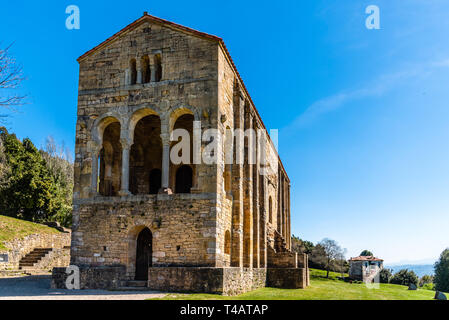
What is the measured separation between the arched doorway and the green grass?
11.0 metres

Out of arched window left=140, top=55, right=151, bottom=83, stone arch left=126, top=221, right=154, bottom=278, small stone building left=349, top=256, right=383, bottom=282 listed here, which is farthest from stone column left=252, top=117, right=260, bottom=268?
small stone building left=349, top=256, right=383, bottom=282

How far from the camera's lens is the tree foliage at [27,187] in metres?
37.9

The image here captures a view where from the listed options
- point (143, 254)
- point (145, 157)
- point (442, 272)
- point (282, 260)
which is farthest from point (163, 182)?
point (442, 272)

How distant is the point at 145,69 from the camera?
1977 centimetres

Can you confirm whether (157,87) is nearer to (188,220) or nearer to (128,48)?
(128,48)

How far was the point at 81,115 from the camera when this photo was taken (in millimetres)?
19875

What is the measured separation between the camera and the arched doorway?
19828 mm

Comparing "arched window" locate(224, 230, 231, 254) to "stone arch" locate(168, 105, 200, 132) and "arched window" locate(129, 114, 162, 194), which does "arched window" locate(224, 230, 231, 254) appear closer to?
"stone arch" locate(168, 105, 200, 132)

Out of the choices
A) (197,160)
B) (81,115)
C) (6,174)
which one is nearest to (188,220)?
(197,160)

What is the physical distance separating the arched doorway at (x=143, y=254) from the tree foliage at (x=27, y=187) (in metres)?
22.1

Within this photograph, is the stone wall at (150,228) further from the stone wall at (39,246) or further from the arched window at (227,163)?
the stone wall at (39,246)

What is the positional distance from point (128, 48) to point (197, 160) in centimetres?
635

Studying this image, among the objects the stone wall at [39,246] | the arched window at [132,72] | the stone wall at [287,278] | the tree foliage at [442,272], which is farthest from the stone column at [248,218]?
the tree foliage at [442,272]

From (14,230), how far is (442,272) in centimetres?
4904
